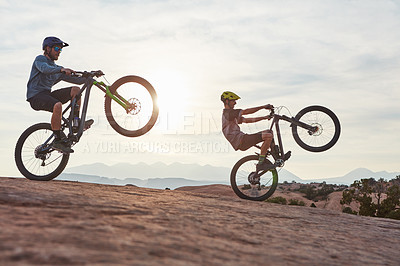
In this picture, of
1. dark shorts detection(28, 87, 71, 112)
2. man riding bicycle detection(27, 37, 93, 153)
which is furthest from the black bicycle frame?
dark shorts detection(28, 87, 71, 112)

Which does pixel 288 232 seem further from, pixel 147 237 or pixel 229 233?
pixel 147 237

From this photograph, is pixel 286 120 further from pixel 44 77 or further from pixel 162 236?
pixel 162 236

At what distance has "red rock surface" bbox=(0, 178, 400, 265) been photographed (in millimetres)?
3186

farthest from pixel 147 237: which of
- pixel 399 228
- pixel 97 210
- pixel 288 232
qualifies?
pixel 399 228

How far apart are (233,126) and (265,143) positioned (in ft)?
2.96

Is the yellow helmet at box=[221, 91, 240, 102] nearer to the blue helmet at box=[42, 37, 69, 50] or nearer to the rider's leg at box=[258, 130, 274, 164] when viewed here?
the rider's leg at box=[258, 130, 274, 164]

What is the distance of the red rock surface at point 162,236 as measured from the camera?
319cm

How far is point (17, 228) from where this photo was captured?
3.61m

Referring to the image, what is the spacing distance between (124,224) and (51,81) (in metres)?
5.56

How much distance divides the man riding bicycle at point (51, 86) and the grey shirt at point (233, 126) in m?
3.25

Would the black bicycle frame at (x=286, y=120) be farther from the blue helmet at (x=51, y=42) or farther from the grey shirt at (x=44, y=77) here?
the blue helmet at (x=51, y=42)

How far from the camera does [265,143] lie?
9469 mm

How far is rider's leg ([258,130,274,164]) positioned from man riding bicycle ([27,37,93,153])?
412 centimetres

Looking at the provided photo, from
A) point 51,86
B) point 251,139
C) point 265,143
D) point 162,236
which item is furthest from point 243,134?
point 162,236
